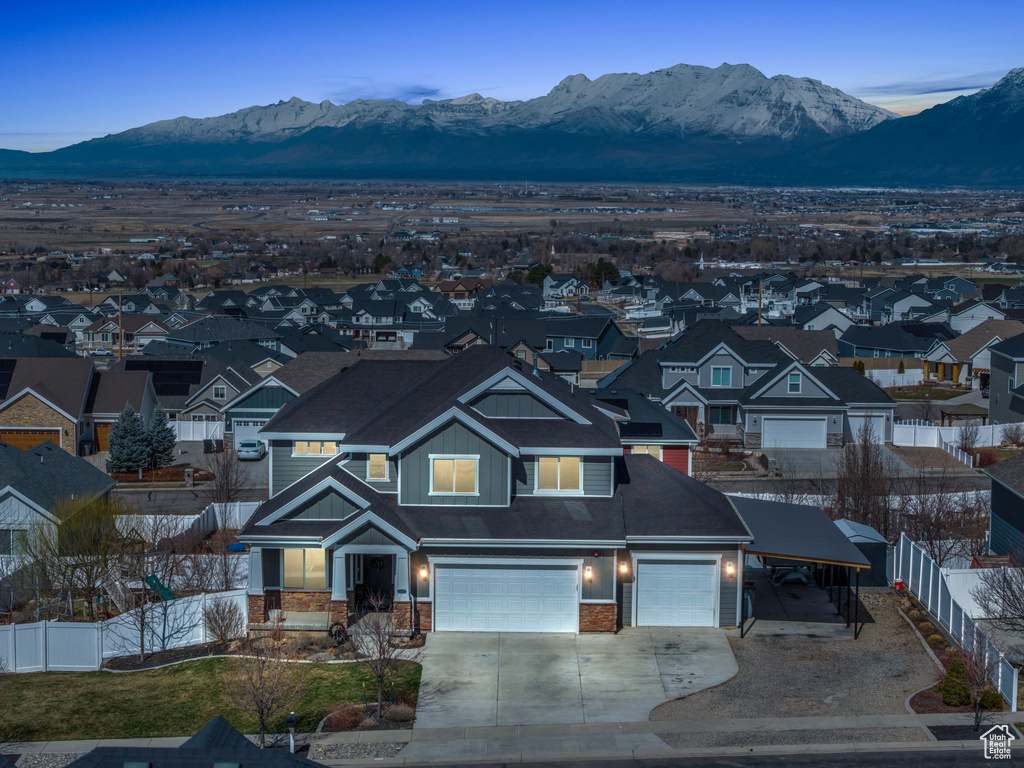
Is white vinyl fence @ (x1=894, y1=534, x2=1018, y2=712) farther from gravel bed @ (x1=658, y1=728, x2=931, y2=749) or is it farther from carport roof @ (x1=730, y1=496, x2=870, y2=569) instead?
gravel bed @ (x1=658, y1=728, x2=931, y2=749)

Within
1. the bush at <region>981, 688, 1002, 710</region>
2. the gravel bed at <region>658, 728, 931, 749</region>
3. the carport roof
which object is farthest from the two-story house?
the bush at <region>981, 688, 1002, 710</region>

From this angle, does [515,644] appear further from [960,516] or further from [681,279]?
[681,279]

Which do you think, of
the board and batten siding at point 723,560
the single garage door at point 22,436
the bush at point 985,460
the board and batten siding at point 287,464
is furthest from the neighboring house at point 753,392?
the single garage door at point 22,436

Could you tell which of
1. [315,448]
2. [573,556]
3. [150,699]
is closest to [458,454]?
[573,556]

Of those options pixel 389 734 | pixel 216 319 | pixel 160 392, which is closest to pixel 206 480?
pixel 160 392

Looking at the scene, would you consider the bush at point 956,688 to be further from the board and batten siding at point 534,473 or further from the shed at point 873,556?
the board and batten siding at point 534,473

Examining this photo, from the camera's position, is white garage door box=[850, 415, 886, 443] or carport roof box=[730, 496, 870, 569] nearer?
carport roof box=[730, 496, 870, 569]
